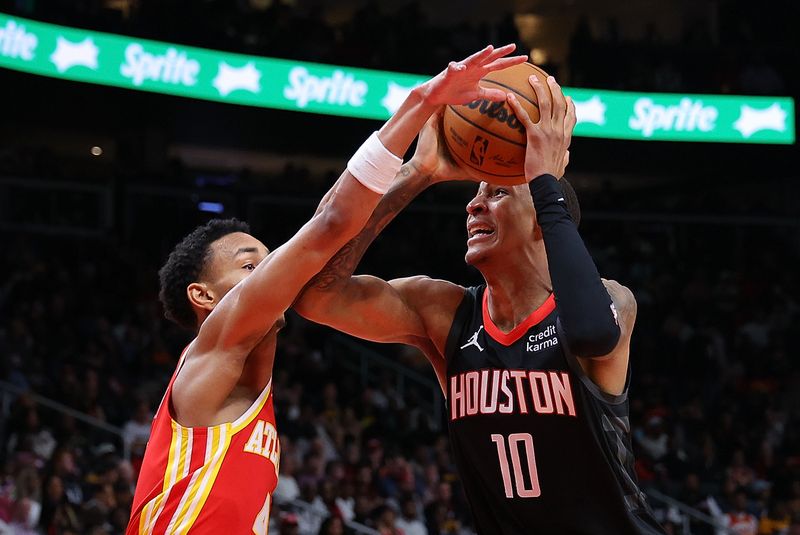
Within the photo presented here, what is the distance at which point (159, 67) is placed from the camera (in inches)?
515

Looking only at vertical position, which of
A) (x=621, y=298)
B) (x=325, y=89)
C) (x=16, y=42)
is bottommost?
(x=621, y=298)

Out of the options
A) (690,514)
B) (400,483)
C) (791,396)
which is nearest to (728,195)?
(791,396)

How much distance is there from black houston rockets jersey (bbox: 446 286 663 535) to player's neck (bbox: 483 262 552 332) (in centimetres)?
14

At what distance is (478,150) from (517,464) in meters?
0.94

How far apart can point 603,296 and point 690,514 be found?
9.41 meters

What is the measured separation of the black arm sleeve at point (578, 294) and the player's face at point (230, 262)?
→ 1066 millimetres

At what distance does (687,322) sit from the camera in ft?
52.5

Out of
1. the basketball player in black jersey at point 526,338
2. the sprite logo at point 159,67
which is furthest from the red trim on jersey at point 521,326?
the sprite logo at point 159,67

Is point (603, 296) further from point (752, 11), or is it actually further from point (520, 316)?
point (752, 11)

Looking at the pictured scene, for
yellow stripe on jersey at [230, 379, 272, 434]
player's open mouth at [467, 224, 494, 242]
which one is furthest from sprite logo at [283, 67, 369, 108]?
yellow stripe on jersey at [230, 379, 272, 434]

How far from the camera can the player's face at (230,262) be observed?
3.55 m

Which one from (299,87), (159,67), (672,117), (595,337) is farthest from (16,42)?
(595,337)

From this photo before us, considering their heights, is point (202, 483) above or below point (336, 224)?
below

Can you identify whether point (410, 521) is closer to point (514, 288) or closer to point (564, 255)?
point (514, 288)
